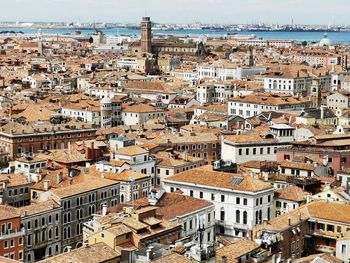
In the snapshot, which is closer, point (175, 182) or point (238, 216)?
point (238, 216)

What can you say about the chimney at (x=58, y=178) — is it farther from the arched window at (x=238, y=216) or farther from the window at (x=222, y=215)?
the arched window at (x=238, y=216)

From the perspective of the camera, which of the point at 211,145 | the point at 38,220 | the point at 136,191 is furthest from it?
the point at 211,145

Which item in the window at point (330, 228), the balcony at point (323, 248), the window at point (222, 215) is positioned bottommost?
the window at point (222, 215)

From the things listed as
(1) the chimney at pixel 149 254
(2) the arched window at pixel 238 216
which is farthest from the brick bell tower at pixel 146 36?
(1) the chimney at pixel 149 254

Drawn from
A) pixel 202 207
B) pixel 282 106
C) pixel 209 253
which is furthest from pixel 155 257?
pixel 282 106

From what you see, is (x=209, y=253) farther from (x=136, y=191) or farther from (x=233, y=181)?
(x=136, y=191)

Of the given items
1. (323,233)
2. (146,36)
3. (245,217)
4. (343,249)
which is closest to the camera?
(343,249)

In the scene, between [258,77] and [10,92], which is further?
[258,77]

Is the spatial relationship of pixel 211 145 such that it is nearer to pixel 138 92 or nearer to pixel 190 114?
pixel 190 114

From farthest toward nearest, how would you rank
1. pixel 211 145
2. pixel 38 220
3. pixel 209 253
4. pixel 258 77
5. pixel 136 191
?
1. pixel 258 77
2. pixel 211 145
3. pixel 136 191
4. pixel 38 220
5. pixel 209 253

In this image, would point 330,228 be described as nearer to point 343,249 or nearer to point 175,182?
point 343,249

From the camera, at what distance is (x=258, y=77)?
99188 mm

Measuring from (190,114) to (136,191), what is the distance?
35.0 m

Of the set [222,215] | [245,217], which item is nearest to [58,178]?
[222,215]
